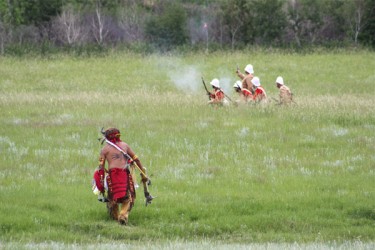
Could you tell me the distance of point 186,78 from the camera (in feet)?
147

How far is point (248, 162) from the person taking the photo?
19781 millimetres

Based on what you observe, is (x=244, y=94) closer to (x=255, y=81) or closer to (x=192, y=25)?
(x=255, y=81)

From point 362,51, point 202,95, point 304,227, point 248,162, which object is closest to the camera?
point 304,227

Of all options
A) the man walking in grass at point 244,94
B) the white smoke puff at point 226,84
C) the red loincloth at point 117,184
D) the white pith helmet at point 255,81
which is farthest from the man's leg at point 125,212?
the white smoke puff at point 226,84

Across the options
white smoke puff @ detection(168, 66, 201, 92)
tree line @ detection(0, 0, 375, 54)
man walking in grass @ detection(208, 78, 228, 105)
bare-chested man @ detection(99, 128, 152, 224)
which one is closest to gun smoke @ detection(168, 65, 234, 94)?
white smoke puff @ detection(168, 66, 201, 92)

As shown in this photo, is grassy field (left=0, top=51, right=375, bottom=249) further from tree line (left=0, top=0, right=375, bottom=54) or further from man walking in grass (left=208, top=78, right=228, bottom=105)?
tree line (left=0, top=0, right=375, bottom=54)

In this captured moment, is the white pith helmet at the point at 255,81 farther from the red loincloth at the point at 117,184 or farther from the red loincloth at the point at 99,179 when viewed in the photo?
the red loincloth at the point at 99,179

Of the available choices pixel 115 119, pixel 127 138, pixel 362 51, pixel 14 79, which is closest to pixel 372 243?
pixel 127 138

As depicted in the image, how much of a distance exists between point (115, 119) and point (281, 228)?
Answer: 12.1 meters

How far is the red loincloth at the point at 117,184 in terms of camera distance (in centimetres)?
1487

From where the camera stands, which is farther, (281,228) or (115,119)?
(115,119)

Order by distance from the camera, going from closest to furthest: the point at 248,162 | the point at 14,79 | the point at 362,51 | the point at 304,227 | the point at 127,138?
1. the point at 304,227
2. the point at 248,162
3. the point at 127,138
4. the point at 14,79
5. the point at 362,51

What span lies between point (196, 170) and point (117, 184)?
4313 mm

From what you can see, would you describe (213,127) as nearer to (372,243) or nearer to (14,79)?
(372,243)
